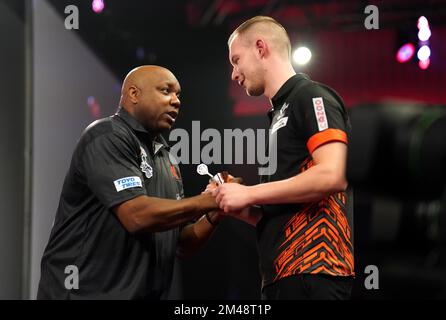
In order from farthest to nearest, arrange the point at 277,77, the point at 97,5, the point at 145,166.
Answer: the point at 97,5 < the point at 145,166 < the point at 277,77

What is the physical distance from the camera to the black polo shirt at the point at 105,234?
2.33 metres

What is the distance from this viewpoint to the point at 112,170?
91.2 inches

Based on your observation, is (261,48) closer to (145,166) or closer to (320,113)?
(320,113)

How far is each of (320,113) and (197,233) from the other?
88 centimetres

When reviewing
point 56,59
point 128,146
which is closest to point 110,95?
point 56,59

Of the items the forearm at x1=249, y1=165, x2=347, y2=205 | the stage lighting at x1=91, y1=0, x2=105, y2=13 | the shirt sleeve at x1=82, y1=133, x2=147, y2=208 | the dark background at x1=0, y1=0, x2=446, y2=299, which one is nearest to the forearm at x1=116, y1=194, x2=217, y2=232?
the shirt sleeve at x1=82, y1=133, x2=147, y2=208

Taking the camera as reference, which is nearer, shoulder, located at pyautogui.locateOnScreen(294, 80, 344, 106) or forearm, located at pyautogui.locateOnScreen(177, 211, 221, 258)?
shoulder, located at pyautogui.locateOnScreen(294, 80, 344, 106)

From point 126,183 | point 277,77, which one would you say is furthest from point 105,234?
point 277,77

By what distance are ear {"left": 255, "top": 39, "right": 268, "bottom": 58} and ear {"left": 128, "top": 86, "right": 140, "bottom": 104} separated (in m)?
0.56

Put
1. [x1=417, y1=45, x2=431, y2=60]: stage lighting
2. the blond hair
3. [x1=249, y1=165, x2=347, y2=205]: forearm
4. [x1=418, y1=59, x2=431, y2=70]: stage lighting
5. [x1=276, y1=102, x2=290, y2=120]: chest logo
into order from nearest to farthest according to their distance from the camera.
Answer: [x1=249, y1=165, x2=347, y2=205]: forearm → [x1=276, y1=102, x2=290, y2=120]: chest logo → the blond hair → [x1=417, y1=45, x2=431, y2=60]: stage lighting → [x1=418, y1=59, x2=431, y2=70]: stage lighting

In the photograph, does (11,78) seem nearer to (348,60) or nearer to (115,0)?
(115,0)

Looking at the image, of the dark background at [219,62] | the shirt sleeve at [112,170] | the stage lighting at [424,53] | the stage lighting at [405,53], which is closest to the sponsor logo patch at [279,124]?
the shirt sleeve at [112,170]

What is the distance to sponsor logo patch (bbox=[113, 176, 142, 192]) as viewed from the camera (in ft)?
7.52

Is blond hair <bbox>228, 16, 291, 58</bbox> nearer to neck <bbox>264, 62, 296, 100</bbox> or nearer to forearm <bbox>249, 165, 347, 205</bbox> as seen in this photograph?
neck <bbox>264, 62, 296, 100</bbox>
